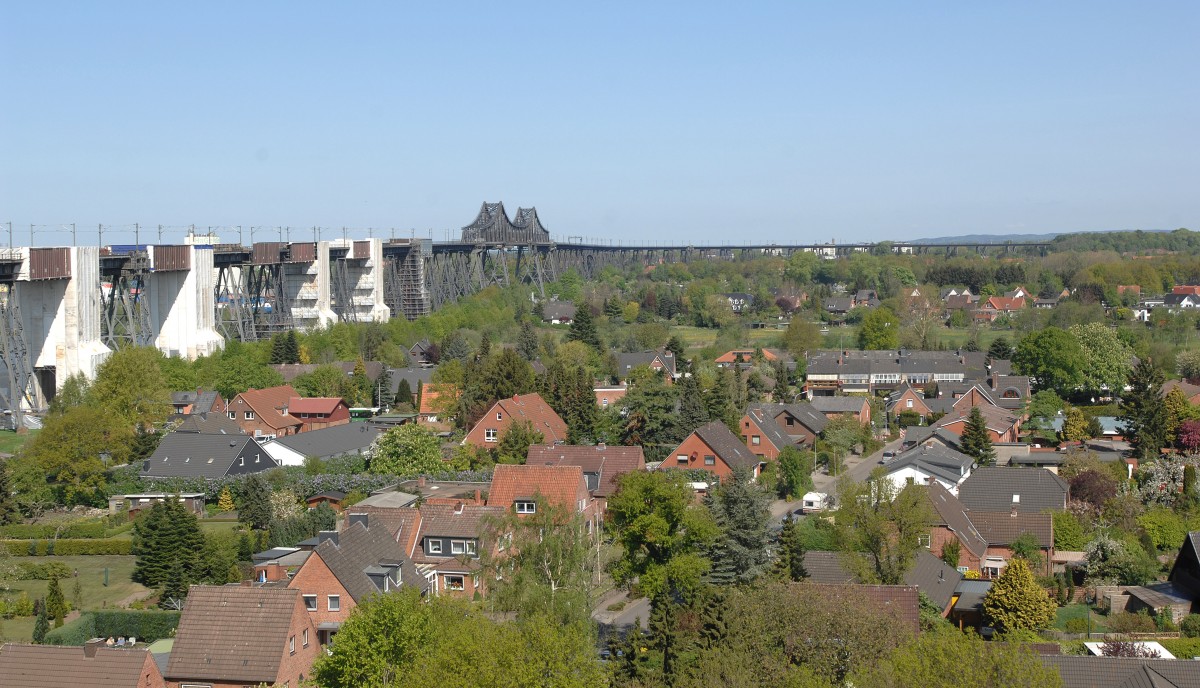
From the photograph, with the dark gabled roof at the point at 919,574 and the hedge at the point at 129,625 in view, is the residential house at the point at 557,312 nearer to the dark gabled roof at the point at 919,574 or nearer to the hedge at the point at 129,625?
the dark gabled roof at the point at 919,574

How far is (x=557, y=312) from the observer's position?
273ft

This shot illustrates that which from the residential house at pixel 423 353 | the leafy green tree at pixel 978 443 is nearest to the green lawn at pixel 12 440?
the residential house at pixel 423 353

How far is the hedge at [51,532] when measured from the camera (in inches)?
1158

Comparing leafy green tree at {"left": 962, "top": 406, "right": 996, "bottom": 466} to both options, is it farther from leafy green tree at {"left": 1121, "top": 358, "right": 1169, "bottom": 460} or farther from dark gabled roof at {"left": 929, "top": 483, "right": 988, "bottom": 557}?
dark gabled roof at {"left": 929, "top": 483, "right": 988, "bottom": 557}

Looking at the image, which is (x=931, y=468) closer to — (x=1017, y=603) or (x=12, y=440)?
(x=1017, y=603)

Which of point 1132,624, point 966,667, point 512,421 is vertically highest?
point 966,667

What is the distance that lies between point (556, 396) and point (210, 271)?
18.8 m

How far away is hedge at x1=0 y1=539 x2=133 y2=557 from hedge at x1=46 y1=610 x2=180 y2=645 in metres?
6.22

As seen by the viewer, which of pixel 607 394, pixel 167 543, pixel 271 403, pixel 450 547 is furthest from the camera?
pixel 607 394

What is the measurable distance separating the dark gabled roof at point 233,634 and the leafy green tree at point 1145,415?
84.3ft

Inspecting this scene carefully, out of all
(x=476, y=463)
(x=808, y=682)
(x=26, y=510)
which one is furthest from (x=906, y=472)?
(x=26, y=510)

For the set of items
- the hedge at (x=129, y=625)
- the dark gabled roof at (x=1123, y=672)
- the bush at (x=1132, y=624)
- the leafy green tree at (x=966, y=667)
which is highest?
the leafy green tree at (x=966, y=667)

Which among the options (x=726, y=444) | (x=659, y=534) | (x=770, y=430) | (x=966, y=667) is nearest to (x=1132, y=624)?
(x=659, y=534)

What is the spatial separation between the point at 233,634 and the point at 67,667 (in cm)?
246
